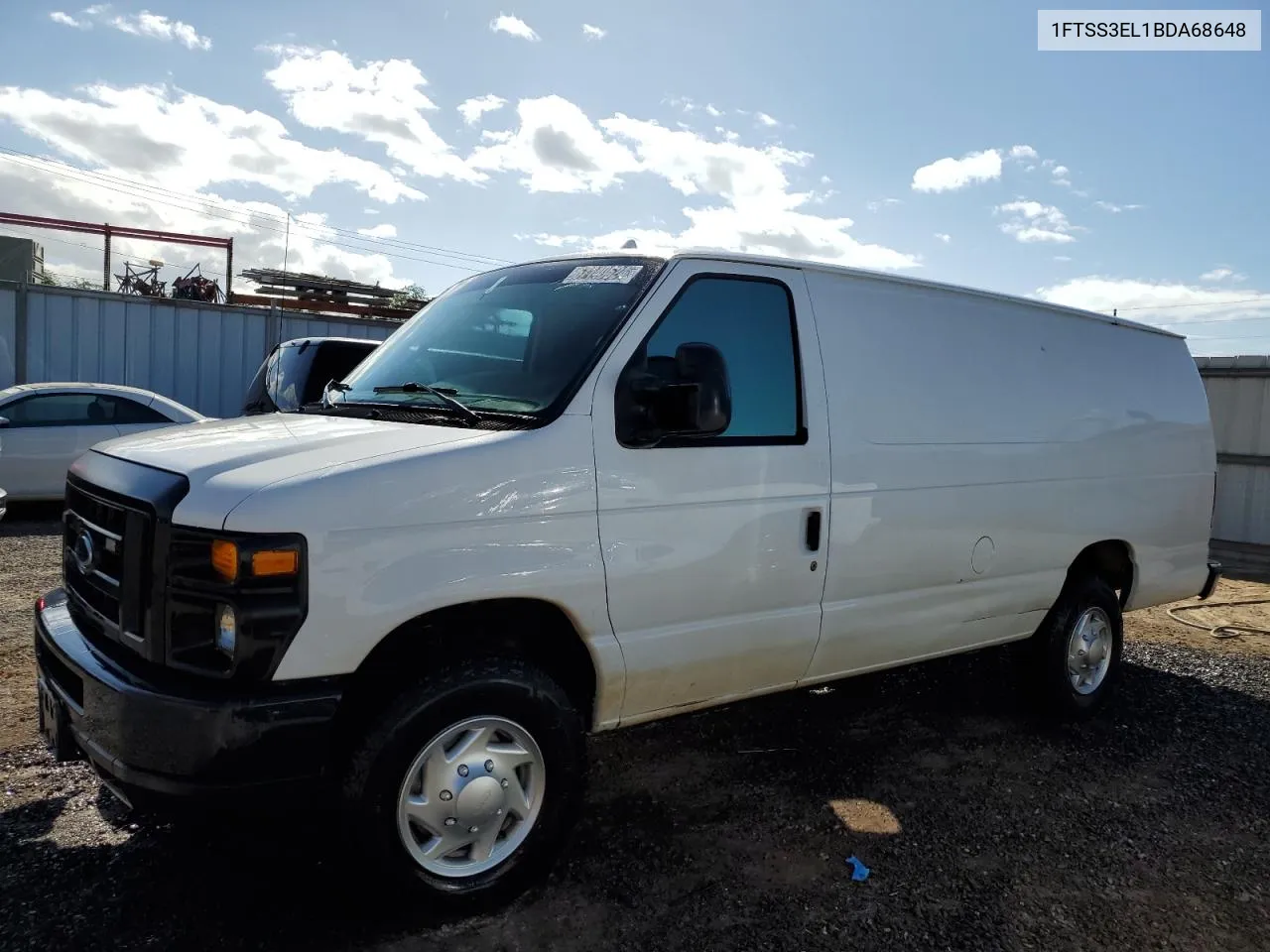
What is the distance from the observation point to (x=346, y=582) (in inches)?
100

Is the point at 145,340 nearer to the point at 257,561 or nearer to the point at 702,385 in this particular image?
the point at 257,561

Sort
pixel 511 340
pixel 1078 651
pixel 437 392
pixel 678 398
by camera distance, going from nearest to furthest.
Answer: pixel 678 398
pixel 437 392
pixel 511 340
pixel 1078 651

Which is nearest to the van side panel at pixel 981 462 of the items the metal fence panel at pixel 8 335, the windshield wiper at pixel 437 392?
the windshield wiper at pixel 437 392

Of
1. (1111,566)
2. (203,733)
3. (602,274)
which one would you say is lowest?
(203,733)

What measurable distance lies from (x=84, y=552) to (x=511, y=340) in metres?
1.61

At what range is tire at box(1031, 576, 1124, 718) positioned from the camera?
16.3 feet

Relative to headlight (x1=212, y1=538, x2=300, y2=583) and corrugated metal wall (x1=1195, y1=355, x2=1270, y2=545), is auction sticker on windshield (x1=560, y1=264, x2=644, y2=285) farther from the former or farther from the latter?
corrugated metal wall (x1=1195, y1=355, x2=1270, y2=545)

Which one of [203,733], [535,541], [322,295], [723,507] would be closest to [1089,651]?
[723,507]

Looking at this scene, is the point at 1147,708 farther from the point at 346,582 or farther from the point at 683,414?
the point at 346,582

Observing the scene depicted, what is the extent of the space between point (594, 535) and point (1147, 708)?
4.22m

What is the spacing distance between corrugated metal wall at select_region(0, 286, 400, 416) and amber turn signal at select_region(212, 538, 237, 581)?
43.5 ft

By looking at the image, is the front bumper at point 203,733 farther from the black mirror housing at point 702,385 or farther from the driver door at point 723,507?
the black mirror housing at point 702,385

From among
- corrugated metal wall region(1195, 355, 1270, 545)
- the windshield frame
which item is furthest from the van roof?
corrugated metal wall region(1195, 355, 1270, 545)

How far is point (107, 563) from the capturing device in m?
2.82
